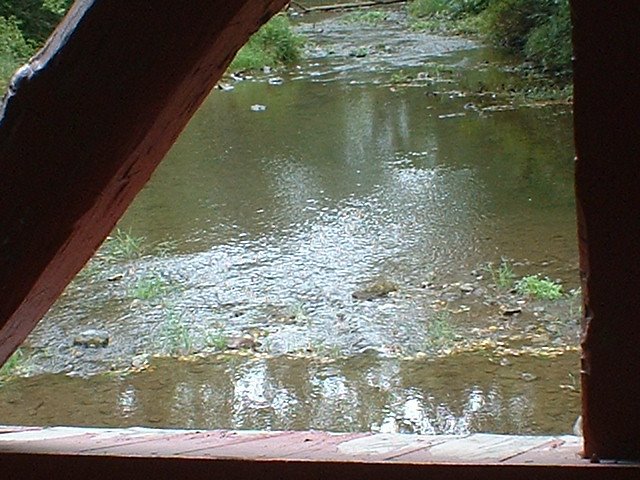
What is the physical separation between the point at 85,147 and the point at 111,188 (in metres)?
0.04

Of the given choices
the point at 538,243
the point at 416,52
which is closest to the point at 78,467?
the point at 538,243

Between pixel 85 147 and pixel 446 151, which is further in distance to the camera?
pixel 446 151

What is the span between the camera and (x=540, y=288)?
322cm

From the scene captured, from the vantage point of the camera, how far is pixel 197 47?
47 centimetres

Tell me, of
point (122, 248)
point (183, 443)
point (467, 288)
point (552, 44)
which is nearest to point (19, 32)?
point (122, 248)

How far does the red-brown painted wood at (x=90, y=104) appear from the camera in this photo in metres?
0.46

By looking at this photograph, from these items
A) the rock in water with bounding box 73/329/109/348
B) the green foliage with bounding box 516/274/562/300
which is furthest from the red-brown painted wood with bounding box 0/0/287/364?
the green foliage with bounding box 516/274/562/300

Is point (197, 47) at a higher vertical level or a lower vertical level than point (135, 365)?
higher

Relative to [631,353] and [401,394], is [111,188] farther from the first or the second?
[401,394]

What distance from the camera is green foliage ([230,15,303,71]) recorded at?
25.8 ft

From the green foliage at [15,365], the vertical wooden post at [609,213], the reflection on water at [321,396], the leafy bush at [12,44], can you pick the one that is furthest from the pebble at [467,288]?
the vertical wooden post at [609,213]

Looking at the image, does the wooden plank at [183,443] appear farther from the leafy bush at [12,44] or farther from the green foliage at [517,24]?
the green foliage at [517,24]

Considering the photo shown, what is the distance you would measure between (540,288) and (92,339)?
1.51 m

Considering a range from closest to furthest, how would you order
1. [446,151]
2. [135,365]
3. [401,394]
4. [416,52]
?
1. [401,394]
2. [135,365]
3. [446,151]
4. [416,52]
